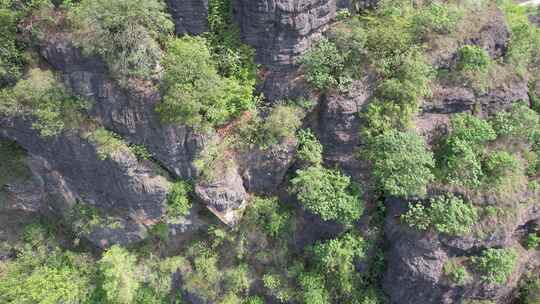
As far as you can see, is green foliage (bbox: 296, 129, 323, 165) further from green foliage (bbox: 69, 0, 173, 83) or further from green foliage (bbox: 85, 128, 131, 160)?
green foliage (bbox: 85, 128, 131, 160)

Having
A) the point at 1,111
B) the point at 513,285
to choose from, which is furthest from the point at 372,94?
the point at 1,111

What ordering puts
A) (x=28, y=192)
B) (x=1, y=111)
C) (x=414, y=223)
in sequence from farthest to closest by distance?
(x=28, y=192)
(x=414, y=223)
(x=1, y=111)

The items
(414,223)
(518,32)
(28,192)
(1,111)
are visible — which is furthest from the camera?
(28,192)

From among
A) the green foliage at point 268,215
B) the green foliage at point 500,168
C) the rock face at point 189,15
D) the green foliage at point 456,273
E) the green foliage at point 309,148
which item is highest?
the rock face at point 189,15

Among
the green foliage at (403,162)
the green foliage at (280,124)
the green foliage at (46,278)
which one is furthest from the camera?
the green foliage at (46,278)

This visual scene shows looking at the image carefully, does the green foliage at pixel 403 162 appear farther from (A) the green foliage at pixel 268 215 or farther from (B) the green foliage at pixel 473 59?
(A) the green foliage at pixel 268 215

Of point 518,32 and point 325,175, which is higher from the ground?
point 518,32

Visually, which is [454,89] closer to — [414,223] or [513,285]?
[414,223]

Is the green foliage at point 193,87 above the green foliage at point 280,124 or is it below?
above

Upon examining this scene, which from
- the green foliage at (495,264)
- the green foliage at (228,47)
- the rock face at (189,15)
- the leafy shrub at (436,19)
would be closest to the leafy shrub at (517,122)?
the leafy shrub at (436,19)
